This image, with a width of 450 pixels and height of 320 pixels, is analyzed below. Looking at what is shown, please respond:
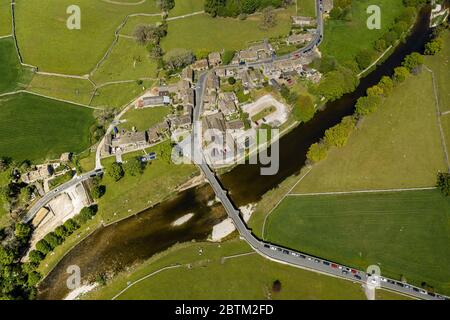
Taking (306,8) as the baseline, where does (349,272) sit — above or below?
below

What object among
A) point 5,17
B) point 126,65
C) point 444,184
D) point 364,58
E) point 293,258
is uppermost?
point 5,17

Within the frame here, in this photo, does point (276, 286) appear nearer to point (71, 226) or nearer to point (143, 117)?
point (71, 226)

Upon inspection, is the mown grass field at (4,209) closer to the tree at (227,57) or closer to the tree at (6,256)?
the tree at (6,256)

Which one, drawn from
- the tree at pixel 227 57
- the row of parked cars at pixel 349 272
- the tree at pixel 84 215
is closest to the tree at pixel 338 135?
the row of parked cars at pixel 349 272

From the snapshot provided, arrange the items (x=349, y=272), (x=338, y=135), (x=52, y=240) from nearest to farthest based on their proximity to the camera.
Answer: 1. (x=349, y=272)
2. (x=52, y=240)
3. (x=338, y=135)

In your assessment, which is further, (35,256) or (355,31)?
(355,31)

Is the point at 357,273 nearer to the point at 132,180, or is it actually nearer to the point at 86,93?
the point at 132,180

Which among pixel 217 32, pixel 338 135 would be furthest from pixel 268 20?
pixel 338 135
